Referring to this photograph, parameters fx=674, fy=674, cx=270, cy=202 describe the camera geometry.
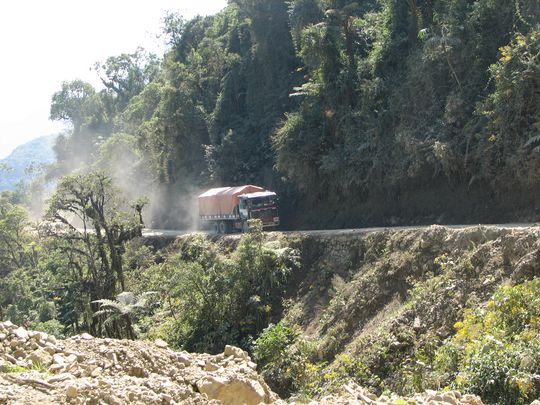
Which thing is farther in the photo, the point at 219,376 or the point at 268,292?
the point at 268,292

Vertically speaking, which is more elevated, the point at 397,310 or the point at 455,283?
the point at 455,283

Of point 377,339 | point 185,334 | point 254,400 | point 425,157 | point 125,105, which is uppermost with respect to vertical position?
point 125,105

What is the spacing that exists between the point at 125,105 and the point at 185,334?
251ft

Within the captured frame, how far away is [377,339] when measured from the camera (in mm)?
17719

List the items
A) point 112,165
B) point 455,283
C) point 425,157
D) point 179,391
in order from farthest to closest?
point 112,165
point 425,157
point 455,283
point 179,391

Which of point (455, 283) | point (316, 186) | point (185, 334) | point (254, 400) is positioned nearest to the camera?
point (254, 400)

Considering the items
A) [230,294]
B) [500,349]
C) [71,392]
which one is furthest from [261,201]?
[71,392]

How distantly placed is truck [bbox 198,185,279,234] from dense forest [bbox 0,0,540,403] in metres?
1.97

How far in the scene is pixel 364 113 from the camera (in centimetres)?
3369

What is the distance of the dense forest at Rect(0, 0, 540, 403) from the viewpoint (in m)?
16.5

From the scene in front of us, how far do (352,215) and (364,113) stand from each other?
16.8ft

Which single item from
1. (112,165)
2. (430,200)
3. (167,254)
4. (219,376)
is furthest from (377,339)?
(112,165)

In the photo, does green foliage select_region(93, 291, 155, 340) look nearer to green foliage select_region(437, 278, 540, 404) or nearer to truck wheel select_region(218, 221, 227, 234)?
truck wheel select_region(218, 221, 227, 234)

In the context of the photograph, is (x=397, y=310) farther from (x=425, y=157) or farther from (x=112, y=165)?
(x=112, y=165)
